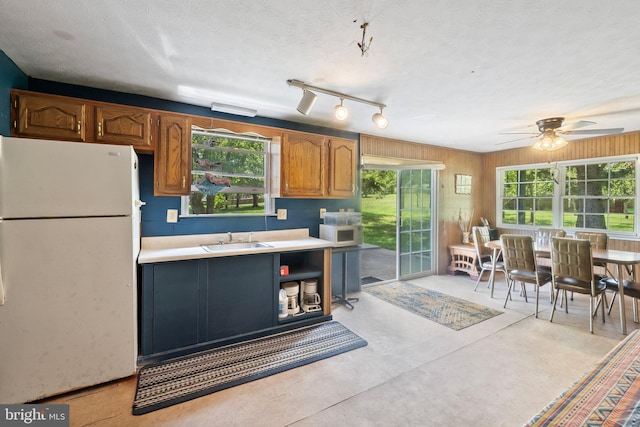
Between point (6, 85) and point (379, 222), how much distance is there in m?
6.81

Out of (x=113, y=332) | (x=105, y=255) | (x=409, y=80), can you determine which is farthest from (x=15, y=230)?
(x=409, y=80)

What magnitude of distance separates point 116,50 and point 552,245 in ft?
14.5

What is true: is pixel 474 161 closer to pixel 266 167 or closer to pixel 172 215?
pixel 266 167

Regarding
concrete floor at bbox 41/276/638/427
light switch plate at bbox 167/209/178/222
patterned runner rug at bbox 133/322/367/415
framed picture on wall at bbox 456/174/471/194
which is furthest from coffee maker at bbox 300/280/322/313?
framed picture on wall at bbox 456/174/471/194

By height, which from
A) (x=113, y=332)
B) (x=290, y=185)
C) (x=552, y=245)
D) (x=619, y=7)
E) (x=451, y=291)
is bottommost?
(x=451, y=291)

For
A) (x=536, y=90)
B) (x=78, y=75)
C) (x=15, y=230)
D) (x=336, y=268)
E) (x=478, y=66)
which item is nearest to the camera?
(x=15, y=230)

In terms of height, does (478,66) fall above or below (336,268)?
above

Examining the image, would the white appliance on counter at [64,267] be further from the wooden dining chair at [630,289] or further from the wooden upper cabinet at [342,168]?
the wooden dining chair at [630,289]

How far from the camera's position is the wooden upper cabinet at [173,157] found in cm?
258

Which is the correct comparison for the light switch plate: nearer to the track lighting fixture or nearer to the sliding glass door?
the track lighting fixture

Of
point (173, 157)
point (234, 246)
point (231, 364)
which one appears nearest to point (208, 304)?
point (231, 364)

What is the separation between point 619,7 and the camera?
4.92 ft

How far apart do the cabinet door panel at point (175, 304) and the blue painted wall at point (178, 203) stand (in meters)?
0.69

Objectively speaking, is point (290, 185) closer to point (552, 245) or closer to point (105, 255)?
point (105, 255)
